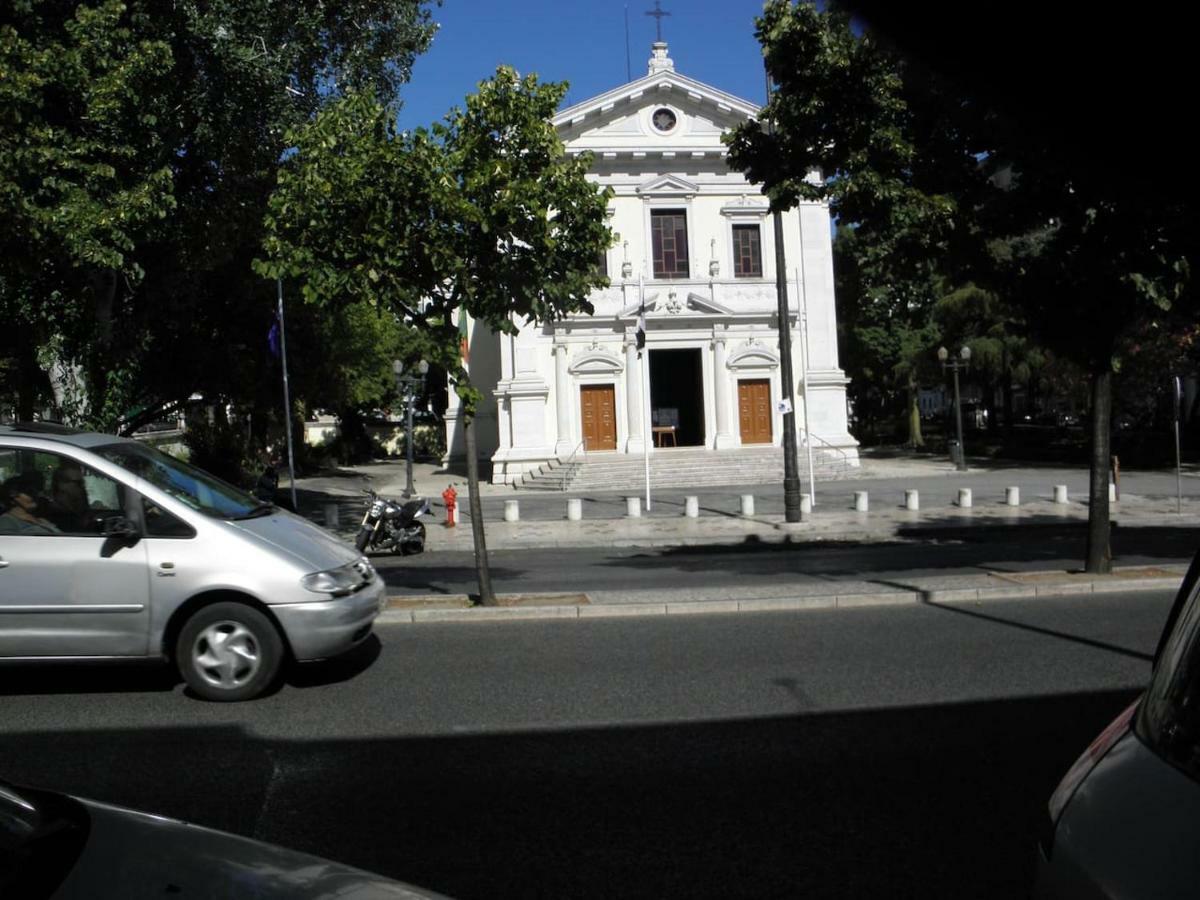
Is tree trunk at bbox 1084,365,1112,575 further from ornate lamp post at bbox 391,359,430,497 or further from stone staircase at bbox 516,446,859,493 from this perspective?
stone staircase at bbox 516,446,859,493

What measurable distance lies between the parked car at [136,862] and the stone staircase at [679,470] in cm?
3176

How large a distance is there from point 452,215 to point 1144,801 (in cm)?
934

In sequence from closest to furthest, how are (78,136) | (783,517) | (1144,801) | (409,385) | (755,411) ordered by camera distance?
(1144,801) → (78,136) → (783,517) → (409,385) → (755,411)

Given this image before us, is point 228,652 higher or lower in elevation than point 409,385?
lower

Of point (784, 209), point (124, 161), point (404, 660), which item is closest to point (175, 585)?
point (404, 660)

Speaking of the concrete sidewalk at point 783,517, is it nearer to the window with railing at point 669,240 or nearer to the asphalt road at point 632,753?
the window with railing at point 669,240

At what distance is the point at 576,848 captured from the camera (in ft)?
16.0

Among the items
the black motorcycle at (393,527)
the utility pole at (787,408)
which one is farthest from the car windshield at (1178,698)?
the utility pole at (787,408)

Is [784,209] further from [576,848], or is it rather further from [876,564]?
[576,848]

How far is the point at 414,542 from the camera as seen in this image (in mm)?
18969

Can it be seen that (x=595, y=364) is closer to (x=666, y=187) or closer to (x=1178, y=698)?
(x=666, y=187)

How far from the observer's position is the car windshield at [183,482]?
7738mm

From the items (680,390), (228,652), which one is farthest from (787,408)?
(680,390)

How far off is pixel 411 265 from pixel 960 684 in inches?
263
